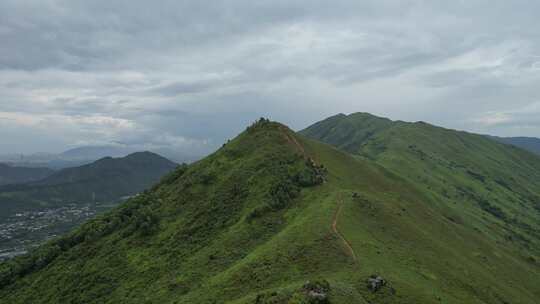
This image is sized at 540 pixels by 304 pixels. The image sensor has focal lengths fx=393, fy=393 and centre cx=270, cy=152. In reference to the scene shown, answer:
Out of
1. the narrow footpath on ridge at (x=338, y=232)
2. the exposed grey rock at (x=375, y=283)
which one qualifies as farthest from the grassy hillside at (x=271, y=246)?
the exposed grey rock at (x=375, y=283)

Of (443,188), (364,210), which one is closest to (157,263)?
(364,210)

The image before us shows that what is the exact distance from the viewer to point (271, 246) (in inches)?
2340

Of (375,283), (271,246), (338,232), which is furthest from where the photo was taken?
(338,232)

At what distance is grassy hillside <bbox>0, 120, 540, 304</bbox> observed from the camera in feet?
168

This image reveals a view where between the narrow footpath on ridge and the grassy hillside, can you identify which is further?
the narrow footpath on ridge

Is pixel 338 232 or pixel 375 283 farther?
pixel 338 232

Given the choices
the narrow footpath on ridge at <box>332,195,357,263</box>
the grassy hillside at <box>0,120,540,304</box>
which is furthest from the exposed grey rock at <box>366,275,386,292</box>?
the narrow footpath on ridge at <box>332,195,357,263</box>

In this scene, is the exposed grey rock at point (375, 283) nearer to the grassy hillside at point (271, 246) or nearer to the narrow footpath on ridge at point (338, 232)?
the grassy hillside at point (271, 246)

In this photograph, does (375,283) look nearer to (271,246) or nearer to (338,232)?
(338,232)

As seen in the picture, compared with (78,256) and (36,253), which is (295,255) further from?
(36,253)

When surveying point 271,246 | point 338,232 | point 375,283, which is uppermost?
point 338,232

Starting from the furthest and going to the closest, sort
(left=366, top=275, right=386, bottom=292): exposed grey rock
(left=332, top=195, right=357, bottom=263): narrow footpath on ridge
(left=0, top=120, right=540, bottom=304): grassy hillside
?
(left=332, top=195, right=357, bottom=263): narrow footpath on ridge, (left=0, top=120, right=540, bottom=304): grassy hillside, (left=366, top=275, right=386, bottom=292): exposed grey rock

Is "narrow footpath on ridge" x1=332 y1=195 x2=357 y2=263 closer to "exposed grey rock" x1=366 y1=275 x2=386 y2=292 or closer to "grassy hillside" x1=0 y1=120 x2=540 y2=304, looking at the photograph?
"grassy hillside" x1=0 y1=120 x2=540 y2=304

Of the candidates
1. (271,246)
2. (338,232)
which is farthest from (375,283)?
(271,246)
